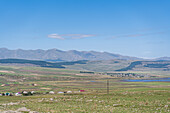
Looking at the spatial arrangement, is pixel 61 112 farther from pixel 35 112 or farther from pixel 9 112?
pixel 9 112

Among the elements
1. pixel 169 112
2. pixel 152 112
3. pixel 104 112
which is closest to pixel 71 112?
pixel 104 112

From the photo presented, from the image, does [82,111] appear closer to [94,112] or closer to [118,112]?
[94,112]

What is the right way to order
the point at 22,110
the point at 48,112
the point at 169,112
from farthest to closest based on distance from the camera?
1. the point at 22,110
2. the point at 48,112
3. the point at 169,112

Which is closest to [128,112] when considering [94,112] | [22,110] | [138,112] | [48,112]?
[138,112]

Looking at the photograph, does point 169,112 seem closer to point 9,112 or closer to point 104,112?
point 104,112

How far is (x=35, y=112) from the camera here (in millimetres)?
42969

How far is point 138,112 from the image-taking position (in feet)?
132

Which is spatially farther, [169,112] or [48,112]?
[48,112]

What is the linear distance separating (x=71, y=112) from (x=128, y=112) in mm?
9723

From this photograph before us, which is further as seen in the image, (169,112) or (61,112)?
(61,112)

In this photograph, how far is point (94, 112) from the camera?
41.2m

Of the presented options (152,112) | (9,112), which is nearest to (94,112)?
(152,112)

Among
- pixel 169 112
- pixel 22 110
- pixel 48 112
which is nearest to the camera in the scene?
pixel 169 112

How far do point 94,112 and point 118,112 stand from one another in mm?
4081
